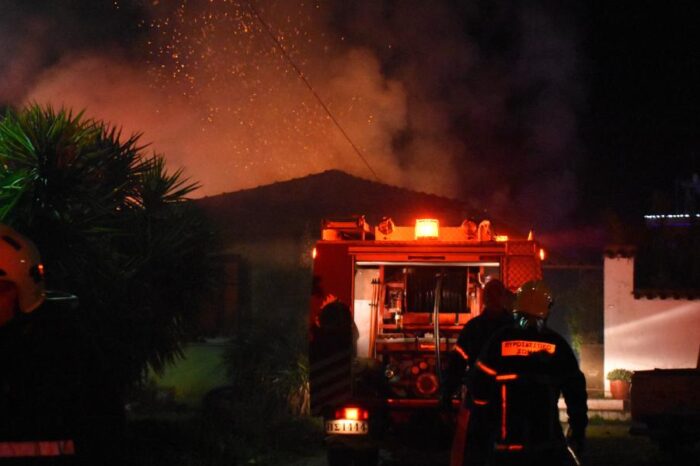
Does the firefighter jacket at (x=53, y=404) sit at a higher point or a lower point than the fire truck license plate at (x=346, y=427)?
higher

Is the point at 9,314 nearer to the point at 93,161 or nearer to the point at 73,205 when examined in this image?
the point at 73,205

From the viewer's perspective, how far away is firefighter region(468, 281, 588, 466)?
458 cm

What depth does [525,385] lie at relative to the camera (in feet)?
15.1

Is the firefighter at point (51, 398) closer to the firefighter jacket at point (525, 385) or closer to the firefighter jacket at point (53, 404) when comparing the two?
the firefighter jacket at point (53, 404)

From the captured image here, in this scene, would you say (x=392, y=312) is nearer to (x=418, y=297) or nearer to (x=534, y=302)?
(x=418, y=297)

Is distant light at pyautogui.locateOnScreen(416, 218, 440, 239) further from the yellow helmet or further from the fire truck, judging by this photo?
the yellow helmet

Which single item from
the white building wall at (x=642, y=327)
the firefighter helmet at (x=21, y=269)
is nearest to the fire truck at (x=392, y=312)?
the firefighter helmet at (x=21, y=269)

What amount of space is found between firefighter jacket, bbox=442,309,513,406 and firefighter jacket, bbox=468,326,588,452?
0.63m

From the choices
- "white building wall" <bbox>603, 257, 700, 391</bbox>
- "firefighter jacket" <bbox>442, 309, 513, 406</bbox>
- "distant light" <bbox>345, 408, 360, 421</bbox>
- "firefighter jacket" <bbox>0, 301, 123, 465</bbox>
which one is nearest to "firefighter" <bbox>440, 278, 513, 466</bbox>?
"firefighter jacket" <bbox>442, 309, 513, 406</bbox>

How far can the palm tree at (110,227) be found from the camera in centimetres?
983

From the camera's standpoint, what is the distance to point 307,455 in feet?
34.1

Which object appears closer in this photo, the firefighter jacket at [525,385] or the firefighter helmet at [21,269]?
the firefighter helmet at [21,269]

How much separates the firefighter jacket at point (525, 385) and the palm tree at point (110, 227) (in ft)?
20.5

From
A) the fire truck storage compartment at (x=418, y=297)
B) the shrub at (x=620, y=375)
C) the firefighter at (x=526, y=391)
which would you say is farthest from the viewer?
the shrub at (x=620, y=375)
